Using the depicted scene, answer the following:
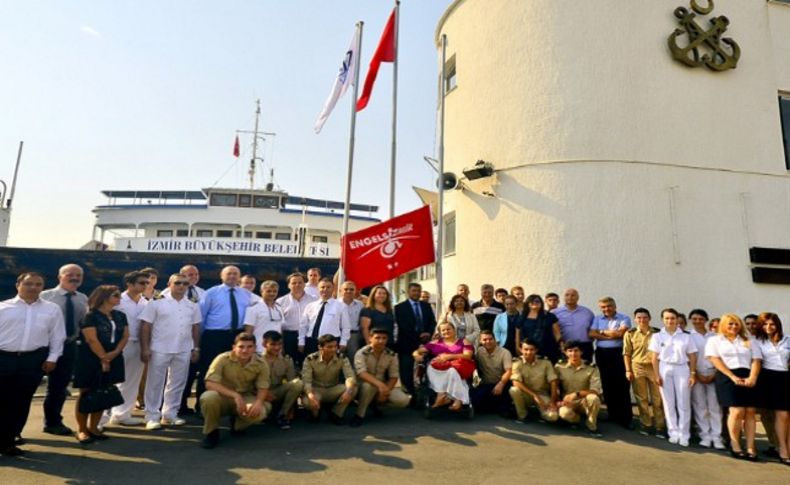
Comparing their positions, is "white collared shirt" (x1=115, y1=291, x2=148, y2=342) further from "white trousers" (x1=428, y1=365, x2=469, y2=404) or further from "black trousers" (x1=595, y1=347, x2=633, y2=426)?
"black trousers" (x1=595, y1=347, x2=633, y2=426)

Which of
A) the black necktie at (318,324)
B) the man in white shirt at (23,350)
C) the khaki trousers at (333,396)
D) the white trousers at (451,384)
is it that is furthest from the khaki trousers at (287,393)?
the man in white shirt at (23,350)

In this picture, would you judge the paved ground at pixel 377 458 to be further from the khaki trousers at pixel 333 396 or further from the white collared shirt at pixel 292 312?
the white collared shirt at pixel 292 312

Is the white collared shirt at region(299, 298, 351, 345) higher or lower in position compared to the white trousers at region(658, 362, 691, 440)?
higher

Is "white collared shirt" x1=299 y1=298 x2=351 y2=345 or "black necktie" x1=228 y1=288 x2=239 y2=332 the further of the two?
"white collared shirt" x1=299 y1=298 x2=351 y2=345

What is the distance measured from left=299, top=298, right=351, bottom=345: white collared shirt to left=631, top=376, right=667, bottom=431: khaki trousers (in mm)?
3869

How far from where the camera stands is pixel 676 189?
8.02m

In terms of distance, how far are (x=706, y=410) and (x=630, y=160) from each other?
431 centimetres

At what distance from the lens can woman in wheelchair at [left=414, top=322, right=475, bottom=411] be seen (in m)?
5.79

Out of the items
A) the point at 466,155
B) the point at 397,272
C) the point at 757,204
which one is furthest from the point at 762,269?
the point at 397,272

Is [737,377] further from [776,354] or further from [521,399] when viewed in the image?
[521,399]

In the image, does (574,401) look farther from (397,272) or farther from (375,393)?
(397,272)

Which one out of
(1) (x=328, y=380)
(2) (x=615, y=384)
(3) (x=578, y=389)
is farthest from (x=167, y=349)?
(2) (x=615, y=384)

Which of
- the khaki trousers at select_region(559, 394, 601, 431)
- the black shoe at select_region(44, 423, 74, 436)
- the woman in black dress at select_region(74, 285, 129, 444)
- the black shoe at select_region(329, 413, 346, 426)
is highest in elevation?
the woman in black dress at select_region(74, 285, 129, 444)

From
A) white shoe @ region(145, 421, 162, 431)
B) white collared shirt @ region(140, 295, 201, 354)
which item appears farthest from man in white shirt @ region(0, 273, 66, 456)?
Result: white shoe @ region(145, 421, 162, 431)
